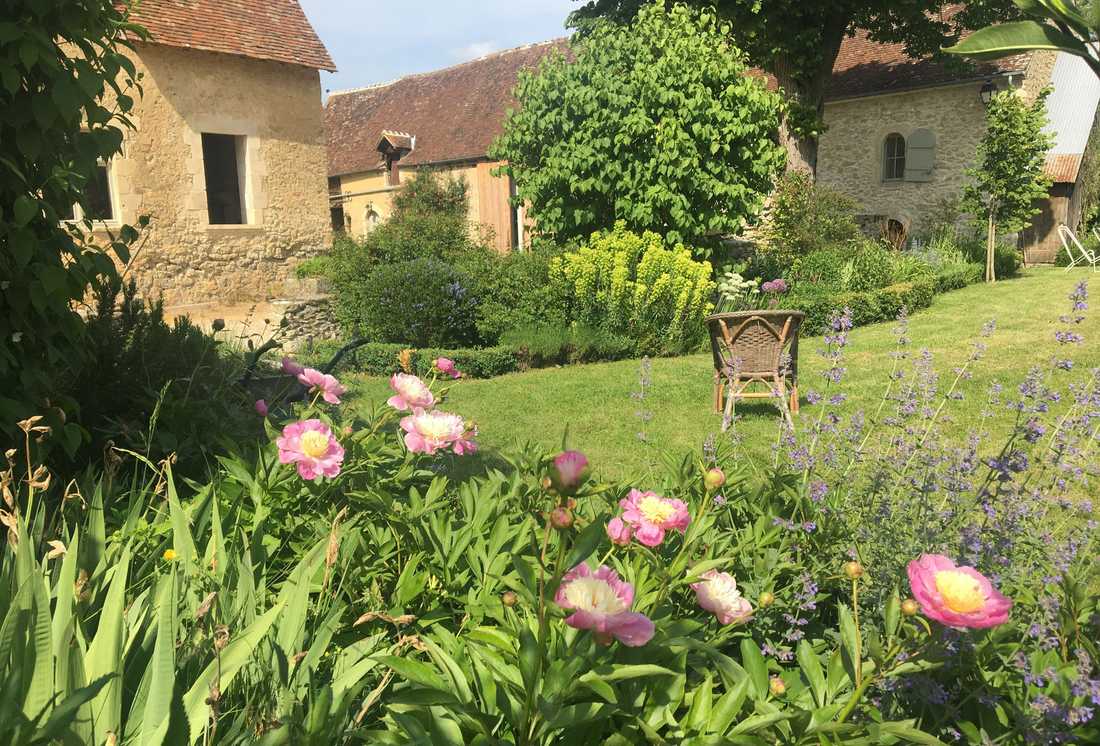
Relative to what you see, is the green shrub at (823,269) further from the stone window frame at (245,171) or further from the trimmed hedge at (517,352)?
the stone window frame at (245,171)


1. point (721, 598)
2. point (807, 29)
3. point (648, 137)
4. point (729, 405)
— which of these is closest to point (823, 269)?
point (648, 137)

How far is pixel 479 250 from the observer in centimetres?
1167

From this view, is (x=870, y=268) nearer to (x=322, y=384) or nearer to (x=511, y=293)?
(x=511, y=293)

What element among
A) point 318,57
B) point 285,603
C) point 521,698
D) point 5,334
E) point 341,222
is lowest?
point 521,698

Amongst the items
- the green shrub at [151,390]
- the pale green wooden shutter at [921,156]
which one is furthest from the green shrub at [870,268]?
the green shrub at [151,390]

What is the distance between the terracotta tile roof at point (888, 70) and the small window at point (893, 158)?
1.38 m

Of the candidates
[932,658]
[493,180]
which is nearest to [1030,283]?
[493,180]

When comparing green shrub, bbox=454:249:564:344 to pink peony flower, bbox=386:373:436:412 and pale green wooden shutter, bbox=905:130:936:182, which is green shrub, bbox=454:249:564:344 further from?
pale green wooden shutter, bbox=905:130:936:182

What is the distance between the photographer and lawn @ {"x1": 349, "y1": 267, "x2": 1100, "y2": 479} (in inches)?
239

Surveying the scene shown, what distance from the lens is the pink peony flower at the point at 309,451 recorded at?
198 centimetres

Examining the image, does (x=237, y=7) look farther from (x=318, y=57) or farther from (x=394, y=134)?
(x=394, y=134)

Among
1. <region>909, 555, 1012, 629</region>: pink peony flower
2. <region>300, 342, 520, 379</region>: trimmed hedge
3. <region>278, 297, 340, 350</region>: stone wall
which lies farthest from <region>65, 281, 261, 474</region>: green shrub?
<region>278, 297, 340, 350</region>: stone wall

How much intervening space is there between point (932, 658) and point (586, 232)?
10.9 meters

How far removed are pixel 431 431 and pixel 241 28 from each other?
13959mm
